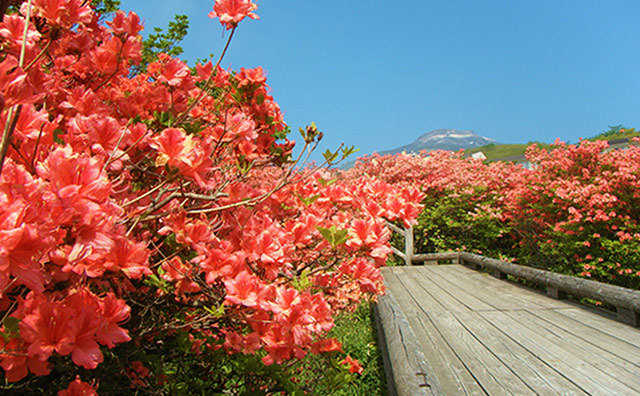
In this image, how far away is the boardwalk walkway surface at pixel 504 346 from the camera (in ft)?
8.01

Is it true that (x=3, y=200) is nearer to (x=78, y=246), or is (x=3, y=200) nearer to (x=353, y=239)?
(x=78, y=246)

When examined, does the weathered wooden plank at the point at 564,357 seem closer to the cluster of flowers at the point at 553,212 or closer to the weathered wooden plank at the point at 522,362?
the weathered wooden plank at the point at 522,362

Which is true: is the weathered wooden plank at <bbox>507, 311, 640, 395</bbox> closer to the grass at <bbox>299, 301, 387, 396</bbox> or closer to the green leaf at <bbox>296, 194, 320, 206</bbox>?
the grass at <bbox>299, 301, 387, 396</bbox>

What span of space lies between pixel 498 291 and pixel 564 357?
226cm

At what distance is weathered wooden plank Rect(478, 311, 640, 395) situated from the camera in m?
2.48

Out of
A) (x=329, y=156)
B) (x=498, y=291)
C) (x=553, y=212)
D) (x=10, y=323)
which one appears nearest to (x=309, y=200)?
(x=329, y=156)

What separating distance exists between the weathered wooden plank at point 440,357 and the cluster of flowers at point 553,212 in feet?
4.63

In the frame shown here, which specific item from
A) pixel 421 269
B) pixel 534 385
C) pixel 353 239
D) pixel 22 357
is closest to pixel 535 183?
pixel 421 269

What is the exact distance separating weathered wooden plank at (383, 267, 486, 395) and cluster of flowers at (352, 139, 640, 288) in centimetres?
141

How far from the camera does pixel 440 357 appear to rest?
301 cm

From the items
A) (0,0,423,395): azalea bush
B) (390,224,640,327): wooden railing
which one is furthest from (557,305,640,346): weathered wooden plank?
(0,0,423,395): azalea bush

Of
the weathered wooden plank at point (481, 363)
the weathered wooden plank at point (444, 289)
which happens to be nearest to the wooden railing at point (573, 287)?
the weathered wooden plank at point (444, 289)

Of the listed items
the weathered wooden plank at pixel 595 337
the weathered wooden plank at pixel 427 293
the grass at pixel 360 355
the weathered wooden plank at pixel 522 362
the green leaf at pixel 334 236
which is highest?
the green leaf at pixel 334 236

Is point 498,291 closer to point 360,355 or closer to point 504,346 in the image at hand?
point 504,346
